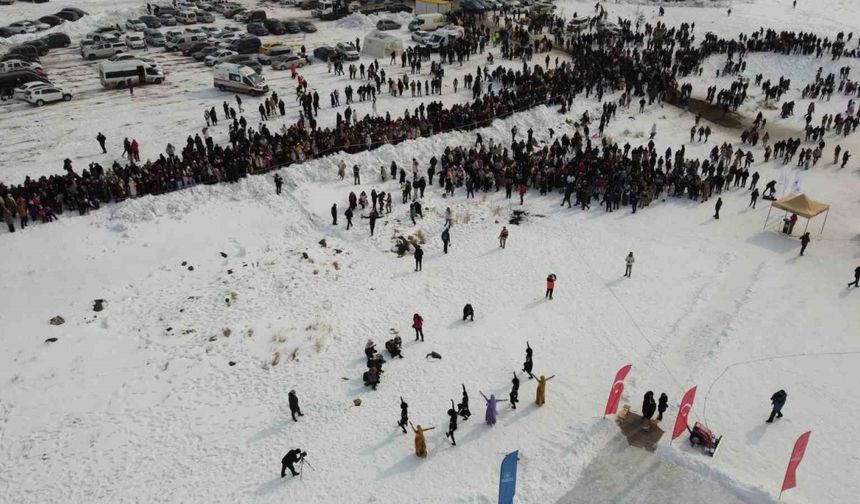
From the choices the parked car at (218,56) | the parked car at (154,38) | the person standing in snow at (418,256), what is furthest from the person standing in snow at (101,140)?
the parked car at (154,38)

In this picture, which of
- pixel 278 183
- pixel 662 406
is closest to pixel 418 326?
pixel 662 406

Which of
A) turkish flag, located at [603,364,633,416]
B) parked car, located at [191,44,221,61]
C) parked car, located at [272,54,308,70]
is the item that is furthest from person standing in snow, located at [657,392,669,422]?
parked car, located at [191,44,221,61]

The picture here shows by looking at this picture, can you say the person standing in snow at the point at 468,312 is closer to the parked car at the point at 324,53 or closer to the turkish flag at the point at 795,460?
the turkish flag at the point at 795,460

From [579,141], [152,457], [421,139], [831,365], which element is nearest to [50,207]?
[152,457]

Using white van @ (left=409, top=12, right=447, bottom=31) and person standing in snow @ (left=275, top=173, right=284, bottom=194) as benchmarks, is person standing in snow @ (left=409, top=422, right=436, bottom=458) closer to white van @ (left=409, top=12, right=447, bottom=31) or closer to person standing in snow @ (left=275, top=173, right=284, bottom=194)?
person standing in snow @ (left=275, top=173, right=284, bottom=194)

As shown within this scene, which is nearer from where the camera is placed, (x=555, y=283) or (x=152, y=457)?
(x=152, y=457)

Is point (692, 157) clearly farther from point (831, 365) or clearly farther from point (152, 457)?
point (152, 457)

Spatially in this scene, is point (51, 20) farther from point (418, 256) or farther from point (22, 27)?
point (418, 256)
